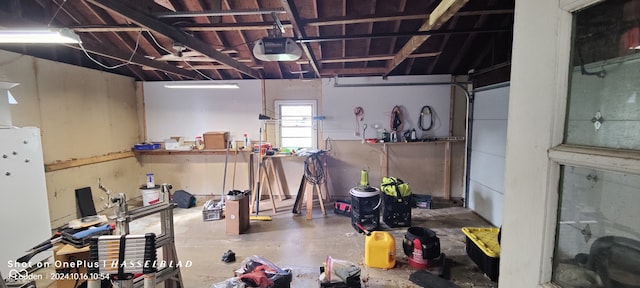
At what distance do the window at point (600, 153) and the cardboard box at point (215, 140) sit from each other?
17.3ft

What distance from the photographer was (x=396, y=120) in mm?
5098

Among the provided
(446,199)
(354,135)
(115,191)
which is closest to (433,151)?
(446,199)

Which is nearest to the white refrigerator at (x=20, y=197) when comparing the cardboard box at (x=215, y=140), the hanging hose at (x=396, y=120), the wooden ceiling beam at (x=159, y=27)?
the wooden ceiling beam at (x=159, y=27)

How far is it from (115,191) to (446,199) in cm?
642

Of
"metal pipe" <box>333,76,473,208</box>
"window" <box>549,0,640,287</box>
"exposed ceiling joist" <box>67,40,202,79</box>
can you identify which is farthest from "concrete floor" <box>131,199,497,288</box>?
"exposed ceiling joist" <box>67,40,202,79</box>

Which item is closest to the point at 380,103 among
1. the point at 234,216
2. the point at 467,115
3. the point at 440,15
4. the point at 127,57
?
the point at 467,115

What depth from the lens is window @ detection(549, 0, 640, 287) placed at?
0.49 m

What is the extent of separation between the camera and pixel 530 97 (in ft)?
1.98

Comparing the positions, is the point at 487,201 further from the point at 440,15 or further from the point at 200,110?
the point at 200,110

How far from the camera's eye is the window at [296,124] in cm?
533

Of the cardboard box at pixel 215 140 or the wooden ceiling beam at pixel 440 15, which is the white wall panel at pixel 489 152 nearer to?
the wooden ceiling beam at pixel 440 15

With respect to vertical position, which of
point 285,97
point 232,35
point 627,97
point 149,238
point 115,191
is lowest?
point 115,191

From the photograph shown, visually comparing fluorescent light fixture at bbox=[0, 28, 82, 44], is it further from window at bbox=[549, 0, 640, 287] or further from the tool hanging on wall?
the tool hanging on wall

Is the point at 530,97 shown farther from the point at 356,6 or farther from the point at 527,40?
the point at 356,6
